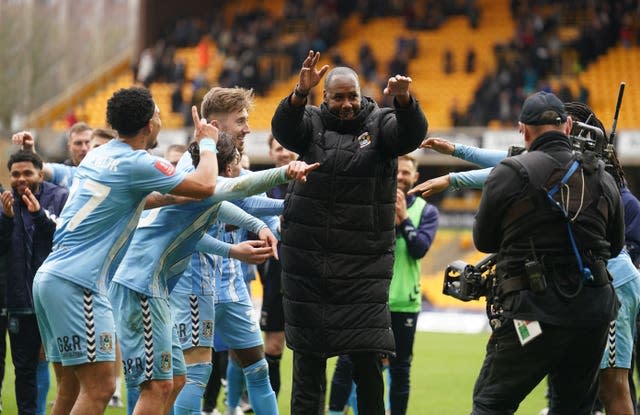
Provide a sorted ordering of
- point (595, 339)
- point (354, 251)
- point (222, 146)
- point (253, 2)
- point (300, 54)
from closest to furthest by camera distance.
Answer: point (595, 339) < point (354, 251) < point (222, 146) < point (300, 54) < point (253, 2)

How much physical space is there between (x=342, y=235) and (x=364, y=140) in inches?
24.6

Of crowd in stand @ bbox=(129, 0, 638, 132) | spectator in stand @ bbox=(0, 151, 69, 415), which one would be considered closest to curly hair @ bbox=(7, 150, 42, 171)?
spectator in stand @ bbox=(0, 151, 69, 415)

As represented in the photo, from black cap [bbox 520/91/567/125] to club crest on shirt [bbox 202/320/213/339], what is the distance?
2.72 m

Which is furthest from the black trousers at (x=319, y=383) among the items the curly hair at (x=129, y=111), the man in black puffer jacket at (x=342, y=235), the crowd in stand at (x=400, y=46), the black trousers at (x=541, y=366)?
the crowd in stand at (x=400, y=46)

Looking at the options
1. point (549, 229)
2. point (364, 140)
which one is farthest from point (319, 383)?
point (549, 229)

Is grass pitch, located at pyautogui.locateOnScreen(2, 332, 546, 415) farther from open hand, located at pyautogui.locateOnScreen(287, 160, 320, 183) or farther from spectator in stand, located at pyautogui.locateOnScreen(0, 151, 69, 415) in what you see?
open hand, located at pyautogui.locateOnScreen(287, 160, 320, 183)

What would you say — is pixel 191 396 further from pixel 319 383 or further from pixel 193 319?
pixel 319 383

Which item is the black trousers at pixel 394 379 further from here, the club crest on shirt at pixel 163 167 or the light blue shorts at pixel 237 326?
the club crest on shirt at pixel 163 167

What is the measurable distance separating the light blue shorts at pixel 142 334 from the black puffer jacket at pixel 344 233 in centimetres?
81

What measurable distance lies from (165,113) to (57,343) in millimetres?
26209

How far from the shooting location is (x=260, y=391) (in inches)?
300

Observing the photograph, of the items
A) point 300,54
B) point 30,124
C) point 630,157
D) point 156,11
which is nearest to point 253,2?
point 156,11

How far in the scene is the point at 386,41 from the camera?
33156mm

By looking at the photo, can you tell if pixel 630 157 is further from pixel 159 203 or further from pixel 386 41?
pixel 159 203
